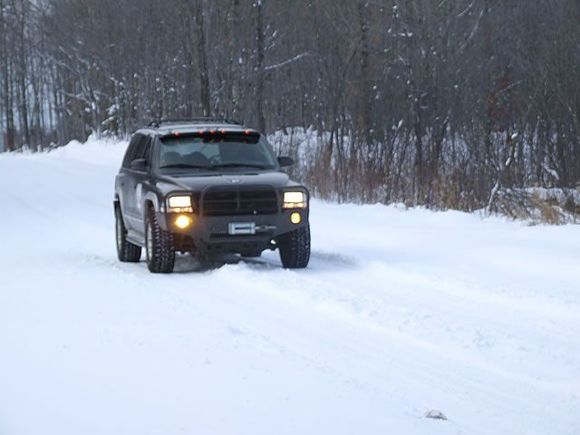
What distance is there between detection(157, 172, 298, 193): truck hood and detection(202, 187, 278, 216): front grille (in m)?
0.09

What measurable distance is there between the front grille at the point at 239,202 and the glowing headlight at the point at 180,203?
173 millimetres

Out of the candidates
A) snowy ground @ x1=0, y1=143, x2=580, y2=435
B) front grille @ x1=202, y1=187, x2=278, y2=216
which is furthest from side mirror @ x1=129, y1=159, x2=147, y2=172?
front grille @ x1=202, y1=187, x2=278, y2=216

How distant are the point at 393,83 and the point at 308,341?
21.5 m

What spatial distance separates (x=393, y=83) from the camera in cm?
3061

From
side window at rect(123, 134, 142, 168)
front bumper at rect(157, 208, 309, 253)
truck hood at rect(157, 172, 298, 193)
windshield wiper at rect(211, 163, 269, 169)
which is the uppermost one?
side window at rect(123, 134, 142, 168)

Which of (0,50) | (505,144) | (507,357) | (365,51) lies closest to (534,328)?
(507,357)

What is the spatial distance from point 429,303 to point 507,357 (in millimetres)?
2602

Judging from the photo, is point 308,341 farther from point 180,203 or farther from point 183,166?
point 183,166

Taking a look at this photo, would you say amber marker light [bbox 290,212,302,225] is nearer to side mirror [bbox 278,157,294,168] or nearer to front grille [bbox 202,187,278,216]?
front grille [bbox 202,187,278,216]

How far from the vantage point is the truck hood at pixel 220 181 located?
14.3 meters

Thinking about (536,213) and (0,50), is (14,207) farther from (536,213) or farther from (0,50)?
(0,50)

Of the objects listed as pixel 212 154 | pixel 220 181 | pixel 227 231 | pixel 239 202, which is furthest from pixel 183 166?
pixel 227 231

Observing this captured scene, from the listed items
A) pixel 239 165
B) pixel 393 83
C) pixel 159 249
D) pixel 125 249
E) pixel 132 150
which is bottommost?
pixel 125 249

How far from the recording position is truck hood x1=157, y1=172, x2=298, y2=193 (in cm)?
1429
